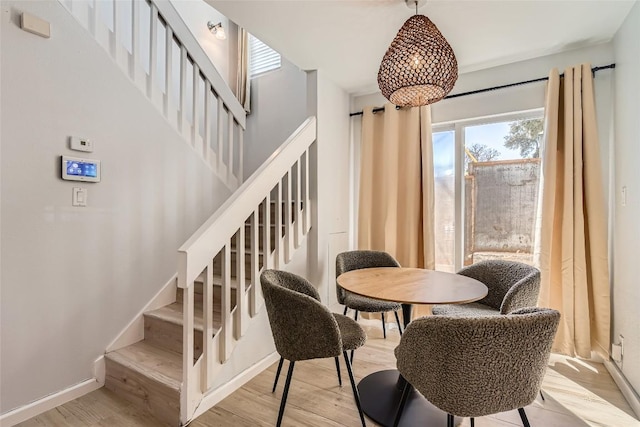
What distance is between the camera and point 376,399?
6.04 ft

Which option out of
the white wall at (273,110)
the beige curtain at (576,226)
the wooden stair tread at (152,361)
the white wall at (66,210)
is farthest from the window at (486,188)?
the white wall at (66,210)

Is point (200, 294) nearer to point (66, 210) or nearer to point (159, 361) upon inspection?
point (159, 361)

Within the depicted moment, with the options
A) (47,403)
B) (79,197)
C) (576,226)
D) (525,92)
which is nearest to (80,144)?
(79,197)

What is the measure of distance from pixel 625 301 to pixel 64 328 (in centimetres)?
345

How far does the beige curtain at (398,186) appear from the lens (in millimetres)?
2816

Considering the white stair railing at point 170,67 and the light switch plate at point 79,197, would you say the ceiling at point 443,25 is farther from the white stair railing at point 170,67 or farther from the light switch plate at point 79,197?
the light switch plate at point 79,197

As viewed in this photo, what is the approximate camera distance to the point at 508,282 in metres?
2.13

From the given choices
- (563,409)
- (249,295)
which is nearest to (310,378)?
(249,295)

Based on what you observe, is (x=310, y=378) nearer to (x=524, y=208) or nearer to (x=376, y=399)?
(x=376, y=399)

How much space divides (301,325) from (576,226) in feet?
6.97

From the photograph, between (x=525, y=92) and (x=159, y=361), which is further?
(x=525, y=92)

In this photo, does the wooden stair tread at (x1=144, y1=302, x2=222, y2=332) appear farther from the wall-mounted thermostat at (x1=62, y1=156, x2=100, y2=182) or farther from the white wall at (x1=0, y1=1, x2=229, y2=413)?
the wall-mounted thermostat at (x1=62, y1=156, x2=100, y2=182)

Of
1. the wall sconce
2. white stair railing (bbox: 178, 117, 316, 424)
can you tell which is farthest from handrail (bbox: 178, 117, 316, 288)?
the wall sconce

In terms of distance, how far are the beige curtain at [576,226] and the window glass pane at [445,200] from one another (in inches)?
28.0
